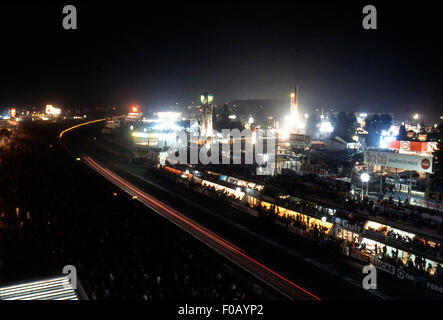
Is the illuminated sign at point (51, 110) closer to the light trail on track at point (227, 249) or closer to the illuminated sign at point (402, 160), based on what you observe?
the light trail on track at point (227, 249)

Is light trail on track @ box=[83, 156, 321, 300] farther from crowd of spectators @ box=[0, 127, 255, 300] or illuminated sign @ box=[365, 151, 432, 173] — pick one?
illuminated sign @ box=[365, 151, 432, 173]

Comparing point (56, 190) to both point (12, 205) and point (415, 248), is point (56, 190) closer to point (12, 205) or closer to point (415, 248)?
point (12, 205)

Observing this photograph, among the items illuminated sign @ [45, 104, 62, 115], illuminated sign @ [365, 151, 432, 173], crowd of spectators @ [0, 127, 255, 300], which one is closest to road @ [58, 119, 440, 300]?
crowd of spectators @ [0, 127, 255, 300]

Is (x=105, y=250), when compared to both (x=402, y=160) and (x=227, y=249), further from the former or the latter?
(x=402, y=160)

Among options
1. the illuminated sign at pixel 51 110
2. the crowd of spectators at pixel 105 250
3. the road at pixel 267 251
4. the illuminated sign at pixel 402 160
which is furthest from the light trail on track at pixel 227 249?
the illuminated sign at pixel 51 110

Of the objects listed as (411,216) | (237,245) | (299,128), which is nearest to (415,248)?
(411,216)

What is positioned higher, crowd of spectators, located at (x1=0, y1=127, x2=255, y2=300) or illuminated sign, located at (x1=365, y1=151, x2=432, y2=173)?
illuminated sign, located at (x1=365, y1=151, x2=432, y2=173)

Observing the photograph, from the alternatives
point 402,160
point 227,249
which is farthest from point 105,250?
point 402,160

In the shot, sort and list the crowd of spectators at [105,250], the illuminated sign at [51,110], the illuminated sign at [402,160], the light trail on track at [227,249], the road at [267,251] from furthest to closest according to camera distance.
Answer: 1. the illuminated sign at [51,110]
2. the illuminated sign at [402,160]
3. the road at [267,251]
4. the light trail on track at [227,249]
5. the crowd of spectators at [105,250]
